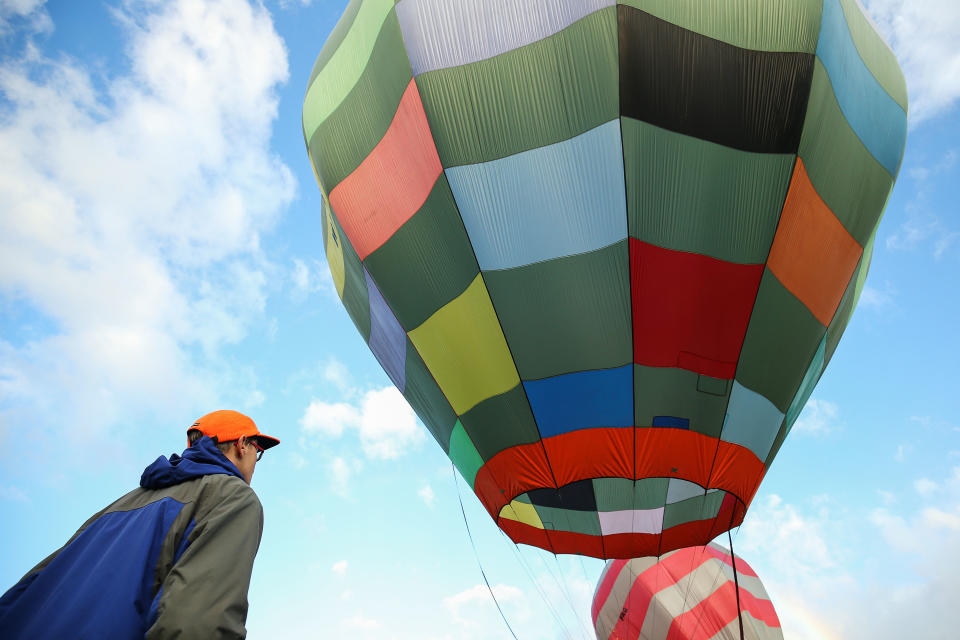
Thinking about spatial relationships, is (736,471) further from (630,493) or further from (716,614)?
(716,614)

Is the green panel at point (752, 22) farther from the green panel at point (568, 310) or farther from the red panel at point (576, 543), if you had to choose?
the red panel at point (576, 543)

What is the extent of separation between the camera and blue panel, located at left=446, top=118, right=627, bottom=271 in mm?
4629

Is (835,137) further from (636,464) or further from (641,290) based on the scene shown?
(636,464)

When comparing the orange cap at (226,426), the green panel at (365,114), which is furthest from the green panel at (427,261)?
the orange cap at (226,426)

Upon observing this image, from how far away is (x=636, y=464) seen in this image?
5.29 m

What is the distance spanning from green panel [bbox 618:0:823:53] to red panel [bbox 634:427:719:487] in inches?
114

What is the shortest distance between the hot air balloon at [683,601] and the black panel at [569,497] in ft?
14.0

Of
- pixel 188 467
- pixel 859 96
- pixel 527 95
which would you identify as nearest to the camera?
pixel 188 467

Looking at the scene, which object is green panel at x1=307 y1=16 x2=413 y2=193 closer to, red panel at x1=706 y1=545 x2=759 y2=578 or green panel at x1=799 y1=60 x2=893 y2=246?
green panel at x1=799 y1=60 x2=893 y2=246

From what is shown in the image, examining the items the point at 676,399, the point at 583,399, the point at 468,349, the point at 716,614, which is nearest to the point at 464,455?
the point at 468,349

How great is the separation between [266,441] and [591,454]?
3561 mm

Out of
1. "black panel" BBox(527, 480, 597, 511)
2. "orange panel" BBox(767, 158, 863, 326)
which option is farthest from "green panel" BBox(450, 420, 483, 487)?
"orange panel" BBox(767, 158, 863, 326)

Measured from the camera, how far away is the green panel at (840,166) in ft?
15.0

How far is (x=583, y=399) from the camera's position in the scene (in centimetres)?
519
